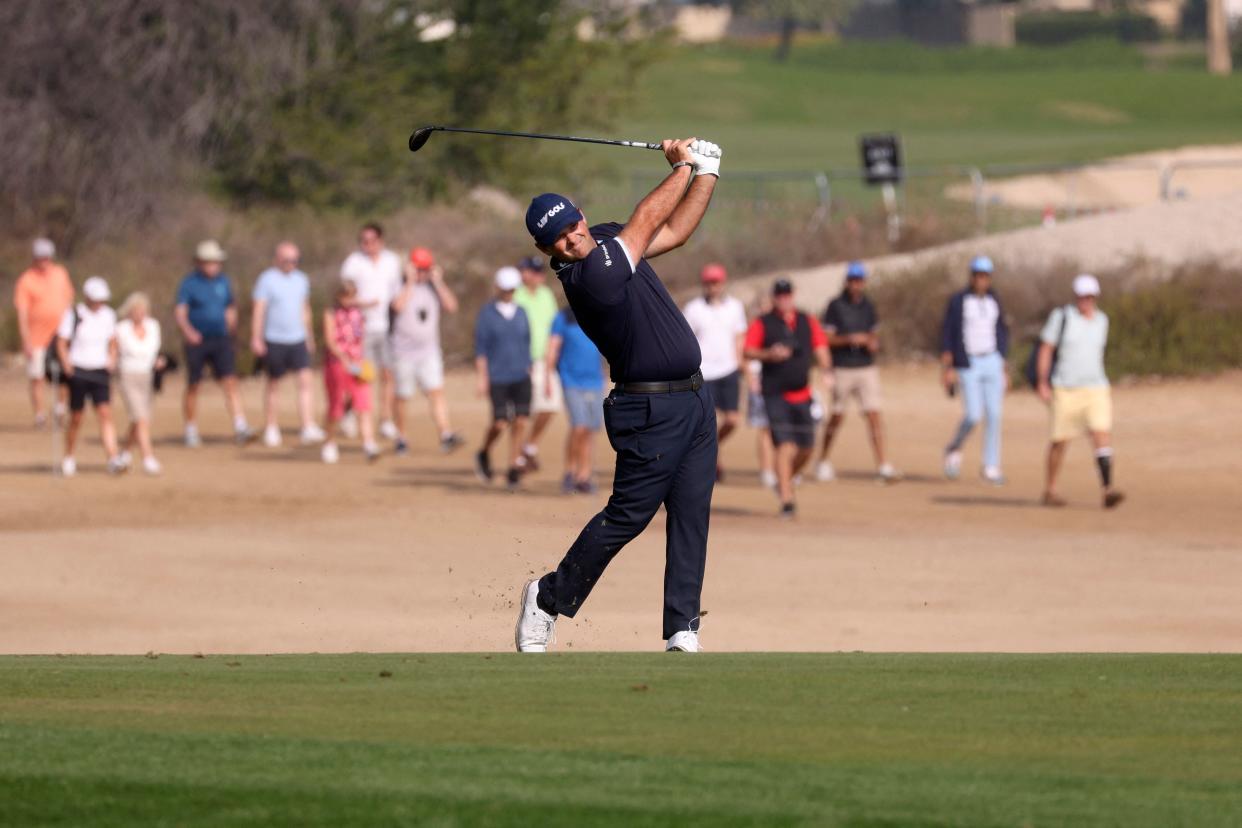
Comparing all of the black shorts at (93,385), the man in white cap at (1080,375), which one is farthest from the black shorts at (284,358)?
the man in white cap at (1080,375)

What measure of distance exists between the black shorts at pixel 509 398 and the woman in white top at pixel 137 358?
2999mm

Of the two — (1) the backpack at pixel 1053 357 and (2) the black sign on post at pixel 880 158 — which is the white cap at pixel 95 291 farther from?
(2) the black sign on post at pixel 880 158

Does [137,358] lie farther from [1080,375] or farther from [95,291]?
[1080,375]

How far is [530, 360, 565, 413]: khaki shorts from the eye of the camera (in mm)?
19672

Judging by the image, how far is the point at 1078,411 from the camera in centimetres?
1828

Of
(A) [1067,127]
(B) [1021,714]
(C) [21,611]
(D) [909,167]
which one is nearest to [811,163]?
(D) [909,167]

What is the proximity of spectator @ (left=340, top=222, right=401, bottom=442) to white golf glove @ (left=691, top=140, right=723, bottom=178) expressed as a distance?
41.7 ft

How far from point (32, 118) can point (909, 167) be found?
29.3 m

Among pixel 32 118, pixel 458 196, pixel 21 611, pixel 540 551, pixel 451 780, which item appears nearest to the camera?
pixel 451 780

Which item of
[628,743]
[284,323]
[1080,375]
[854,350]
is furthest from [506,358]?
[628,743]

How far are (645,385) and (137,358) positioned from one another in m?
11.2

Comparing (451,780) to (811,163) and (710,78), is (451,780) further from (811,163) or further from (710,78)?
(710,78)

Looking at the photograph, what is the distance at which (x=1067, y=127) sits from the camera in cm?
7475

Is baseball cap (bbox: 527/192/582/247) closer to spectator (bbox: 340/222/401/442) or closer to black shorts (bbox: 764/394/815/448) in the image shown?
black shorts (bbox: 764/394/815/448)
